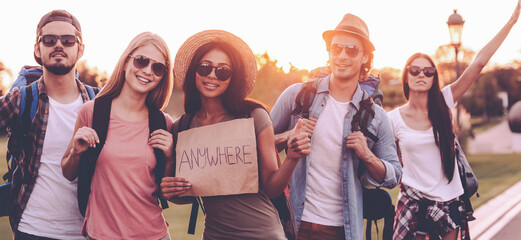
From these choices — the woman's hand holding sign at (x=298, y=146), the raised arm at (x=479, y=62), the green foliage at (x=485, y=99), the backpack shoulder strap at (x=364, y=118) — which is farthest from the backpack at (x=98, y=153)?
the green foliage at (x=485, y=99)

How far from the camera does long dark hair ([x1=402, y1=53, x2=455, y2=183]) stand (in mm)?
4430

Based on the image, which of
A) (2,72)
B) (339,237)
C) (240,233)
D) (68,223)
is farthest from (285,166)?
(2,72)

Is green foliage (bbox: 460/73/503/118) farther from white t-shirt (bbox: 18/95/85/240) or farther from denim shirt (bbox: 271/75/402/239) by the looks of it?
white t-shirt (bbox: 18/95/85/240)

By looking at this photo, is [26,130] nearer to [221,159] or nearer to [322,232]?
[221,159]

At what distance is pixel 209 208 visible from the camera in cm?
270

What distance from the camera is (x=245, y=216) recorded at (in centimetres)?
261

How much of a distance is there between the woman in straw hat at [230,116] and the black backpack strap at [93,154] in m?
0.39

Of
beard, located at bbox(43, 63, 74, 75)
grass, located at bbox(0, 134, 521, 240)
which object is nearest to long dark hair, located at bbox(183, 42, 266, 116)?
beard, located at bbox(43, 63, 74, 75)

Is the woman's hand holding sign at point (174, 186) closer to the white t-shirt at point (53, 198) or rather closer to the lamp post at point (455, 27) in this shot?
the white t-shirt at point (53, 198)

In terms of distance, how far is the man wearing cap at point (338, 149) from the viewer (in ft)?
10.5

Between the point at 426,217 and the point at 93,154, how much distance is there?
3028 millimetres

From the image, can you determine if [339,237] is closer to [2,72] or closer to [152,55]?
[152,55]

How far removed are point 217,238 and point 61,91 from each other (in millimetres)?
1407

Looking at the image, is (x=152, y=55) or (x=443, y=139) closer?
(x=152, y=55)
